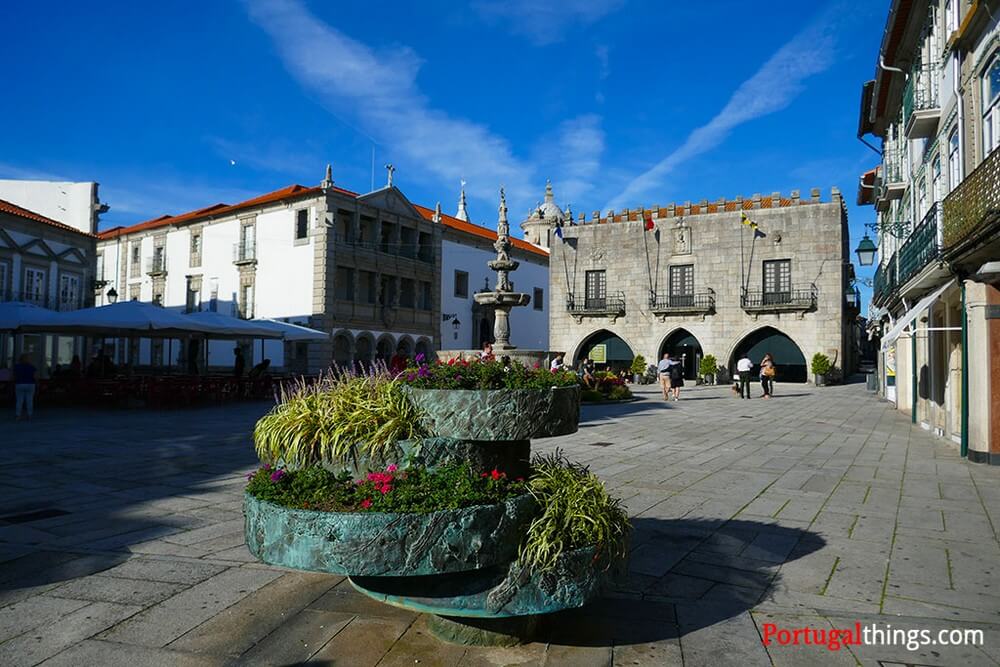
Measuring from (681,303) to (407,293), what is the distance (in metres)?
15.1

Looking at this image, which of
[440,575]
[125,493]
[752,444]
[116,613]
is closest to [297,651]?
[440,575]

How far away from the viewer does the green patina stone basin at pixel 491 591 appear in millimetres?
2893

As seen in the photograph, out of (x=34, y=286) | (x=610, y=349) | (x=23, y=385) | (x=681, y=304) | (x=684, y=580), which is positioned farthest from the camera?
(x=610, y=349)

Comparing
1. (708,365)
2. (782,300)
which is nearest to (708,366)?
(708,365)

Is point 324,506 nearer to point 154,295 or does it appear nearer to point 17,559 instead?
point 17,559

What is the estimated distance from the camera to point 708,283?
3312 centimetres

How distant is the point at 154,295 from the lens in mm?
38500

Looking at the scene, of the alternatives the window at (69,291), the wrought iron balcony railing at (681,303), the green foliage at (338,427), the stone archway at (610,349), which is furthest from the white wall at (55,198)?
the green foliage at (338,427)

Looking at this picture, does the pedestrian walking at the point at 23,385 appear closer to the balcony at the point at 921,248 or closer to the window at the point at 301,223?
the balcony at the point at 921,248

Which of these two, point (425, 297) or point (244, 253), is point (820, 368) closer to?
point (425, 297)

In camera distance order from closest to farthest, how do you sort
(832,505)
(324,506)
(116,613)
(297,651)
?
1. (324,506)
2. (297,651)
3. (116,613)
4. (832,505)

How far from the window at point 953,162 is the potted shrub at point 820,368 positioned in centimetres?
1920

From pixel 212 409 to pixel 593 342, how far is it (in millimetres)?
23970

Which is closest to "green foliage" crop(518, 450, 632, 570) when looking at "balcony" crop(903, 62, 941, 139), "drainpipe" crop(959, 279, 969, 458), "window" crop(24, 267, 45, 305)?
"drainpipe" crop(959, 279, 969, 458)
